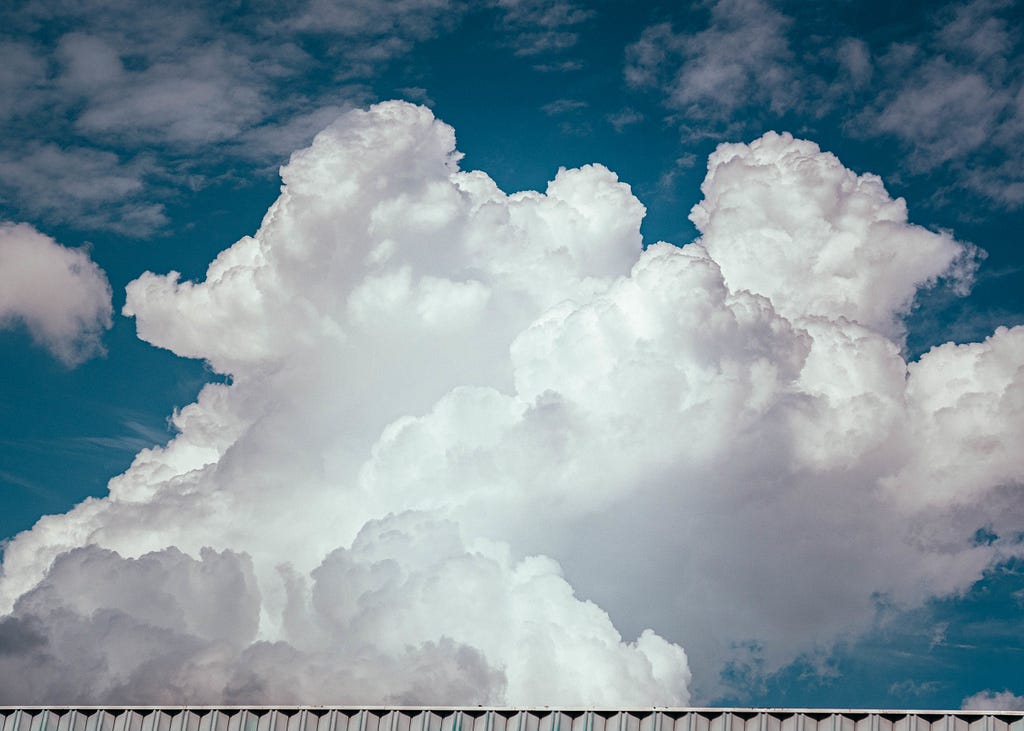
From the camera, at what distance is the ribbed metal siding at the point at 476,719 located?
7393 cm

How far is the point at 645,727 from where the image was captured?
77.3 meters

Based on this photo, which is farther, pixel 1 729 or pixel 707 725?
pixel 1 729

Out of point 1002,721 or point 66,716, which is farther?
point 66,716

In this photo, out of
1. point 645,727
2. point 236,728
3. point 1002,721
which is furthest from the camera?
point 236,728

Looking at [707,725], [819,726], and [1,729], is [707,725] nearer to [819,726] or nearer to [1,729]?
[819,726]

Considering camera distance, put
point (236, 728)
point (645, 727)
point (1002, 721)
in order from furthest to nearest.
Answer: point (236, 728), point (645, 727), point (1002, 721)

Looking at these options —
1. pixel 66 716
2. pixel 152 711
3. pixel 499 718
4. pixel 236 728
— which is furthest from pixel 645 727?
pixel 66 716

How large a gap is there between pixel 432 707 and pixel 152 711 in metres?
17.6

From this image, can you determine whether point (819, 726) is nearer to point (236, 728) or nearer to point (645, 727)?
point (645, 727)

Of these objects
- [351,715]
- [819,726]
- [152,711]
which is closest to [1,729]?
[152,711]

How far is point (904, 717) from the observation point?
2906 inches

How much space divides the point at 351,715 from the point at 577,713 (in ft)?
44.0

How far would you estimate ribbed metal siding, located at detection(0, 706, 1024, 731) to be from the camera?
243 ft

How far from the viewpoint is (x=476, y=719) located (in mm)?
79375
